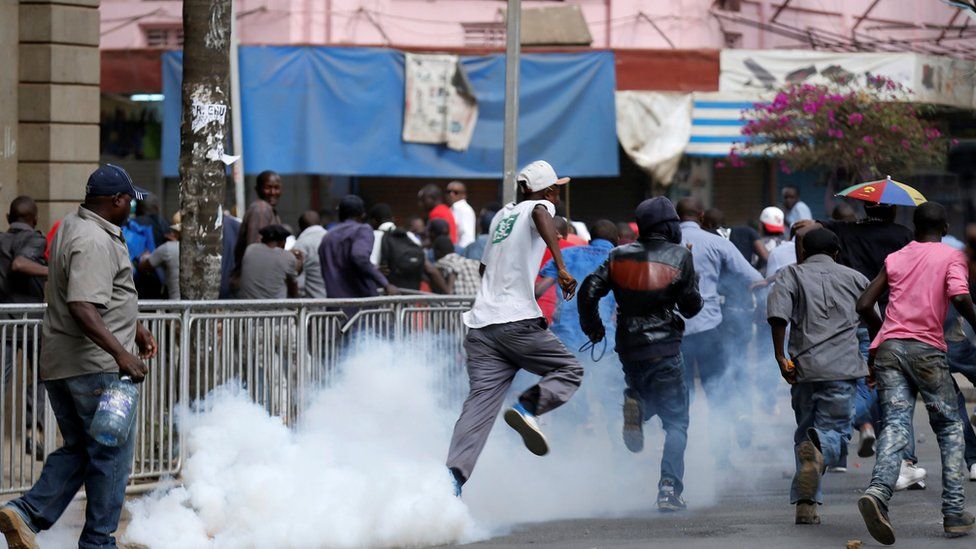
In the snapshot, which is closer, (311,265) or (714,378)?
(714,378)

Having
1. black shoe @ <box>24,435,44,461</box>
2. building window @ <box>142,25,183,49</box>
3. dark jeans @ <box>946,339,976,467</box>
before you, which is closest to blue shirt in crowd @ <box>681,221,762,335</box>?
dark jeans @ <box>946,339,976,467</box>

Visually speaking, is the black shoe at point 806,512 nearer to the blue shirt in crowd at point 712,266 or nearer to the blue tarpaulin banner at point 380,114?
the blue shirt in crowd at point 712,266

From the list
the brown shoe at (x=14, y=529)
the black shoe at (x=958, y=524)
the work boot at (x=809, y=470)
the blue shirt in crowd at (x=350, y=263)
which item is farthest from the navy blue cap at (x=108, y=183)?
the blue shirt in crowd at (x=350, y=263)

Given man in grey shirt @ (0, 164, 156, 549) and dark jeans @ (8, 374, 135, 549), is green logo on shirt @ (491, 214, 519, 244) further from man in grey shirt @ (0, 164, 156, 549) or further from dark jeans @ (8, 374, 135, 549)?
dark jeans @ (8, 374, 135, 549)

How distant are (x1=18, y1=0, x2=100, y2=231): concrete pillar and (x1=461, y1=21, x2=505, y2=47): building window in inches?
425

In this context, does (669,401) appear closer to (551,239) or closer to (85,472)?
(551,239)

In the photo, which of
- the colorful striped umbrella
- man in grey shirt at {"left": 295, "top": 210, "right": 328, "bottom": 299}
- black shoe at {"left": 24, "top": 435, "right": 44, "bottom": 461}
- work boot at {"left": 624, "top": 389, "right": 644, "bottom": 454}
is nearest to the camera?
black shoe at {"left": 24, "top": 435, "right": 44, "bottom": 461}

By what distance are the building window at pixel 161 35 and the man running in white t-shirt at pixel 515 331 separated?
16.5m

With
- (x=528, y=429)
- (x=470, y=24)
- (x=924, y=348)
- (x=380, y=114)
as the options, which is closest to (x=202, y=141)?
(x=528, y=429)

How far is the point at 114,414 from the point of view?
19.9ft

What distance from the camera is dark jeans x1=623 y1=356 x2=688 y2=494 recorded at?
321 inches

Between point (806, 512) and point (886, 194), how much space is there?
210 cm

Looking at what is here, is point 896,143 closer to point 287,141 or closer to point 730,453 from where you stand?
point 287,141

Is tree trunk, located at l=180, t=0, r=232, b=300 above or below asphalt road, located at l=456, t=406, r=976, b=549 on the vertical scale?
above
